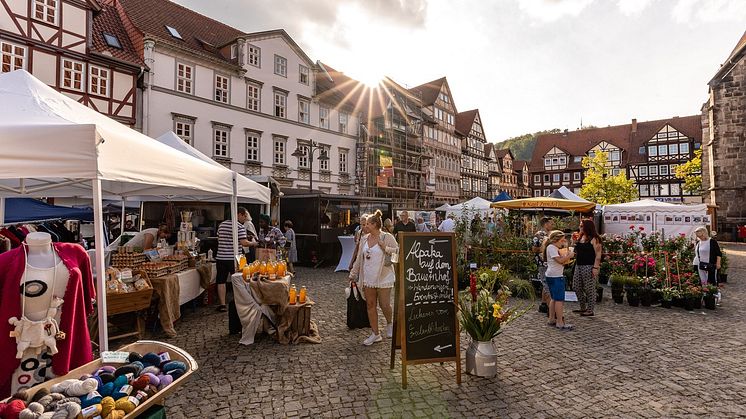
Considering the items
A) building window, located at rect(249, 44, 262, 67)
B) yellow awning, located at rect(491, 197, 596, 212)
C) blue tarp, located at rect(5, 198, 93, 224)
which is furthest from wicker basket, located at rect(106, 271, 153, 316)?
building window, located at rect(249, 44, 262, 67)

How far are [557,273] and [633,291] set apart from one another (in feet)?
10.4

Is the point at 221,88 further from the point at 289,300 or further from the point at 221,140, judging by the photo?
the point at 289,300

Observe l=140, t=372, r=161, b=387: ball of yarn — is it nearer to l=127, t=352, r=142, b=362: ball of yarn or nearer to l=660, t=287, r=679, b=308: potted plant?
l=127, t=352, r=142, b=362: ball of yarn

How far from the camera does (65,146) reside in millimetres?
3367

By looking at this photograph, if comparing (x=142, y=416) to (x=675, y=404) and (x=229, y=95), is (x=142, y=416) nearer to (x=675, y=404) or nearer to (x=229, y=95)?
(x=675, y=404)

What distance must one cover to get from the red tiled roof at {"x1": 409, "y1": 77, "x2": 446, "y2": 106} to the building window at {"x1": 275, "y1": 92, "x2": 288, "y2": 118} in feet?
74.2

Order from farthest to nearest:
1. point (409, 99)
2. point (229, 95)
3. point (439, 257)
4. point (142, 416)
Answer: point (409, 99) < point (229, 95) < point (439, 257) < point (142, 416)

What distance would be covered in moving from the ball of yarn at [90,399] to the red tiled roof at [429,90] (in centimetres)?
4643

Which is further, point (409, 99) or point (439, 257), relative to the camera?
point (409, 99)

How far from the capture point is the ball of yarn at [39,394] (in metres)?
2.10

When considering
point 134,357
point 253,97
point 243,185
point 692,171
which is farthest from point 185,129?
point 692,171

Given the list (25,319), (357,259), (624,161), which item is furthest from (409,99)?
(25,319)

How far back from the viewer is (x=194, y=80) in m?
22.2

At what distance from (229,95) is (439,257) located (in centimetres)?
2303
